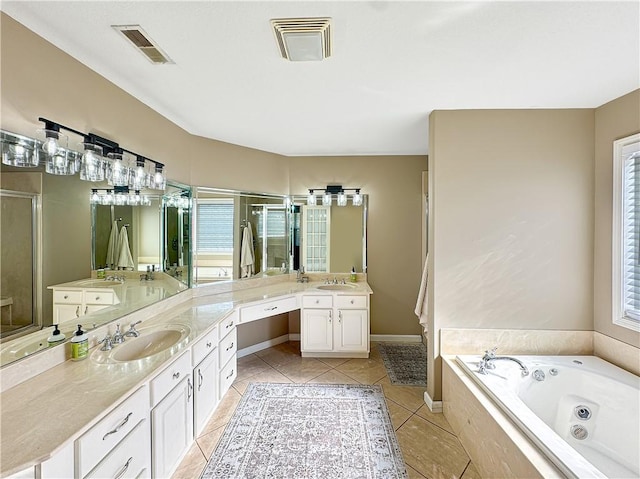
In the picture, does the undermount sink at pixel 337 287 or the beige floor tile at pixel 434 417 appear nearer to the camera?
the beige floor tile at pixel 434 417

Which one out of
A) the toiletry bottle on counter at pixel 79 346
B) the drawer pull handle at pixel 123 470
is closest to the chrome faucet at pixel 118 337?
the toiletry bottle on counter at pixel 79 346

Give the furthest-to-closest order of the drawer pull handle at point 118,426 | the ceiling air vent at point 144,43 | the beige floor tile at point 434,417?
the beige floor tile at point 434,417 < the ceiling air vent at point 144,43 < the drawer pull handle at point 118,426

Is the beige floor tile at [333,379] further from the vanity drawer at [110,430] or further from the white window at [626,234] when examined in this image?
the white window at [626,234]

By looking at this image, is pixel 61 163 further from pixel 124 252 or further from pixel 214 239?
pixel 214 239

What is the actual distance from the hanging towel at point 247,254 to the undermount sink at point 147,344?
1.36m

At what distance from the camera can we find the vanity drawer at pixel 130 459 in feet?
4.02

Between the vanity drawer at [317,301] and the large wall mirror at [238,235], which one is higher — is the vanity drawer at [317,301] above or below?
below

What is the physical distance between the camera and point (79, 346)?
1.59m

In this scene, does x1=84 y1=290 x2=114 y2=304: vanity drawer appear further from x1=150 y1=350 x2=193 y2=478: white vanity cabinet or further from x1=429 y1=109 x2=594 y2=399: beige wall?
x1=429 y1=109 x2=594 y2=399: beige wall

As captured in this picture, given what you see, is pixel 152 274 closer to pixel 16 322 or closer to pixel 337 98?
pixel 16 322

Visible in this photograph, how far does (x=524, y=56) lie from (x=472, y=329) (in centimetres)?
195

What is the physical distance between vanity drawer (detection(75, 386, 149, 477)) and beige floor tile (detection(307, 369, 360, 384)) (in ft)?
5.88

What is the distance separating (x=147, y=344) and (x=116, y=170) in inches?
46.5

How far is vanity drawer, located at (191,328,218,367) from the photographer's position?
1.97 meters
